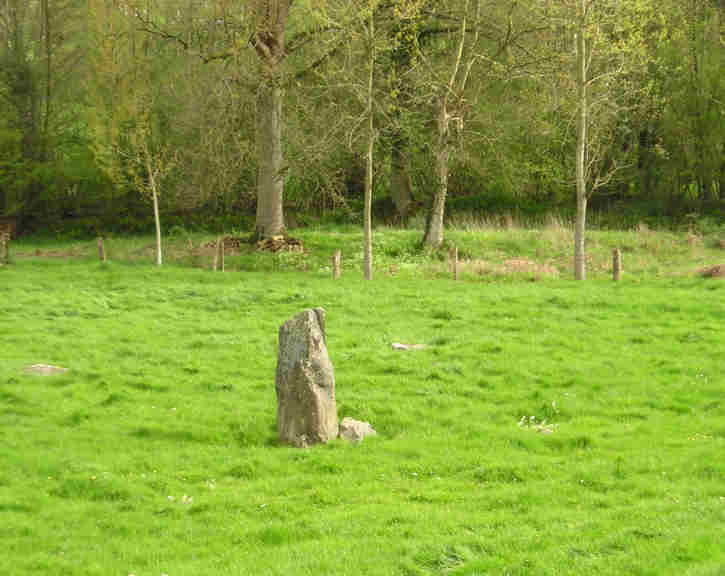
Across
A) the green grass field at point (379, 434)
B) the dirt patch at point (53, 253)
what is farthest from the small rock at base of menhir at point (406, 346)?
the dirt patch at point (53, 253)

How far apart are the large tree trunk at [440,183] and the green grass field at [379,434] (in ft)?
26.9

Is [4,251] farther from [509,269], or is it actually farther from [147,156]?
[509,269]

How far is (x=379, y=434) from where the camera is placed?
14875 mm

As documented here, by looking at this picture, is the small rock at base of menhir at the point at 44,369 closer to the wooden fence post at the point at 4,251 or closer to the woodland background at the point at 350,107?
the woodland background at the point at 350,107

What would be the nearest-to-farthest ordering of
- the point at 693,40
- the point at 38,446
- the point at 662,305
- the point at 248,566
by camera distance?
the point at 248,566
the point at 38,446
the point at 662,305
the point at 693,40

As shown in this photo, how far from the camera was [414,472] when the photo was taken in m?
12.9

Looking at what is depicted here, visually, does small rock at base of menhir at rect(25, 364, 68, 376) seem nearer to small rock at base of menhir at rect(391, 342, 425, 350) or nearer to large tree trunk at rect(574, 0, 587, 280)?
small rock at base of menhir at rect(391, 342, 425, 350)

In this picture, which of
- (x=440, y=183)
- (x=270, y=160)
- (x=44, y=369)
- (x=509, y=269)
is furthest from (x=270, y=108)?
(x=44, y=369)

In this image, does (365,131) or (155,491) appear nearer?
(155,491)

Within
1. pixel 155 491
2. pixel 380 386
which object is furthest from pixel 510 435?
pixel 155 491

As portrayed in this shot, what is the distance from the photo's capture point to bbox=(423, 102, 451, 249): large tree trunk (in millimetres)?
34000

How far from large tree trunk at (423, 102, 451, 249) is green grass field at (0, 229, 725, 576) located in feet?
26.9

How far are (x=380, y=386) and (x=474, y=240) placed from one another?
21817mm

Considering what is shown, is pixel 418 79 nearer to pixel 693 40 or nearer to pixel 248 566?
pixel 693 40
